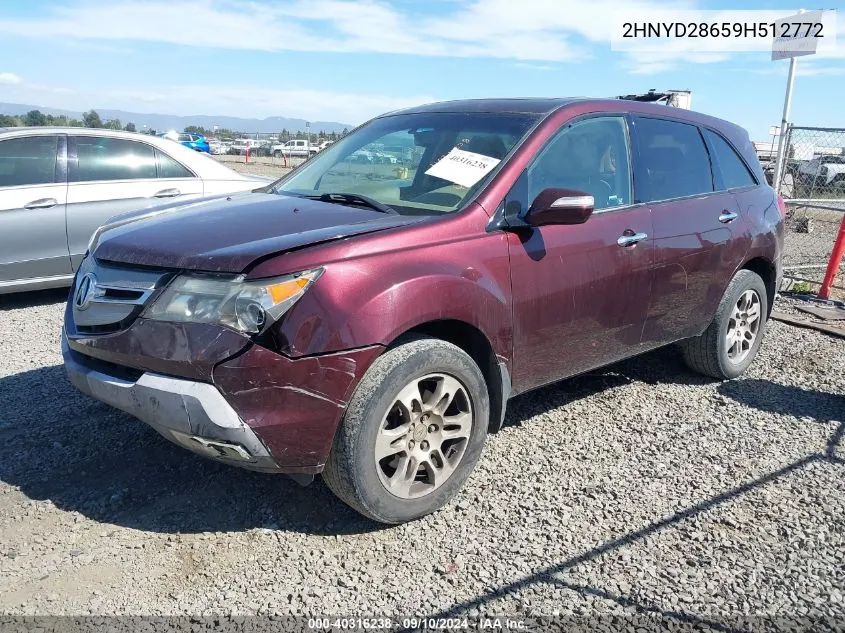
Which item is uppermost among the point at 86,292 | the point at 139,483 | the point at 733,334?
the point at 86,292

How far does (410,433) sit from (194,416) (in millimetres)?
926

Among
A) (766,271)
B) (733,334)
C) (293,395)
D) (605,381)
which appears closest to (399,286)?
(293,395)

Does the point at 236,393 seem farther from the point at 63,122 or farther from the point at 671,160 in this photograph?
the point at 63,122

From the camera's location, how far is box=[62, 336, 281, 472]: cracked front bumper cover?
2.71 meters

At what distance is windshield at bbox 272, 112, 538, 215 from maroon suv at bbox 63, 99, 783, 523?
13mm

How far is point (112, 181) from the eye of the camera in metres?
7.02

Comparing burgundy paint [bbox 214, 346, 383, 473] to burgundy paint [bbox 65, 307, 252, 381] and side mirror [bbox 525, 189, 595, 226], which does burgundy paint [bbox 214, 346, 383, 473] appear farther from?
side mirror [bbox 525, 189, 595, 226]

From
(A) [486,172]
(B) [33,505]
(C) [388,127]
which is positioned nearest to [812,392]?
(A) [486,172]

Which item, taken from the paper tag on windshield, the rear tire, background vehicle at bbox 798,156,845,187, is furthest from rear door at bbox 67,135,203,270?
background vehicle at bbox 798,156,845,187

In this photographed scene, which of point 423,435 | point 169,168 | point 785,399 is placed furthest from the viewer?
point 169,168

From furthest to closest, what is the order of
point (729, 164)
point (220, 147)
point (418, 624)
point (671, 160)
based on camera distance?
point (220, 147) < point (729, 164) < point (671, 160) < point (418, 624)

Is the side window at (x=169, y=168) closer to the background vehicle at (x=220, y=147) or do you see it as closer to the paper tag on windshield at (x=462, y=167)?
the paper tag on windshield at (x=462, y=167)

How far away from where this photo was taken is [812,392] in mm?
5031

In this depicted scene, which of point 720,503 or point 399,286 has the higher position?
point 399,286
